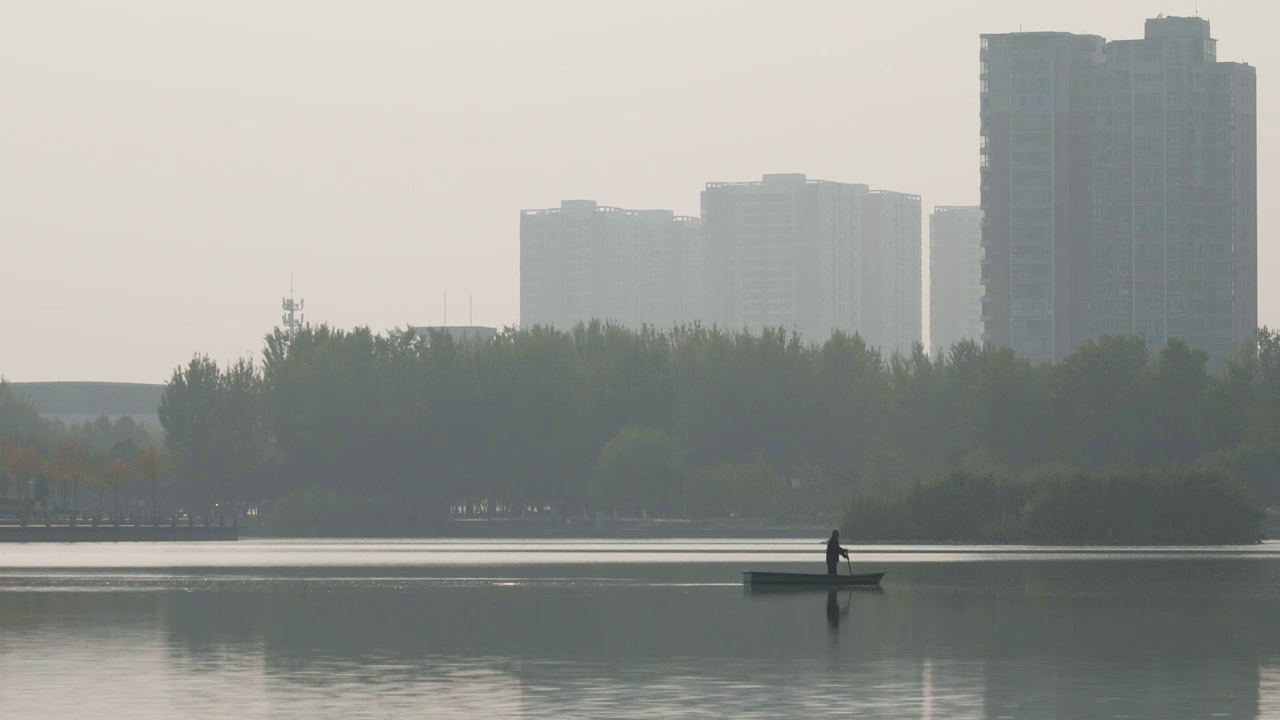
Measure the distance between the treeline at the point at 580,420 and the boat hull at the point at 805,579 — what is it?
77960mm

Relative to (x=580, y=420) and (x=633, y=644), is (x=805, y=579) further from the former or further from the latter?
(x=580, y=420)

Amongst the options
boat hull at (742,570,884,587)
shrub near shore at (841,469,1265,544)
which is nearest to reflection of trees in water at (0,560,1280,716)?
boat hull at (742,570,884,587)

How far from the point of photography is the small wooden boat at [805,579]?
57250 mm

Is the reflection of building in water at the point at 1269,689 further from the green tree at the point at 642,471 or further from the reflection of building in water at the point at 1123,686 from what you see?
the green tree at the point at 642,471

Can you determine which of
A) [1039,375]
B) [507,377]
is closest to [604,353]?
[507,377]

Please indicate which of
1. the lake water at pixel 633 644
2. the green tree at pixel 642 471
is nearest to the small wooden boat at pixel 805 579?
the lake water at pixel 633 644

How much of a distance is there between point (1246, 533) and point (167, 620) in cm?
7063

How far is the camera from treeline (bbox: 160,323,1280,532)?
464ft

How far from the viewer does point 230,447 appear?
158500 millimetres

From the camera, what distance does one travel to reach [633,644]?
125 feet

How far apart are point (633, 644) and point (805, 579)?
803 inches

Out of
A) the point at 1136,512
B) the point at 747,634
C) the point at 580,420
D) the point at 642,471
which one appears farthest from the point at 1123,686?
the point at 580,420

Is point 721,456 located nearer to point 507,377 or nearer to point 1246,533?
point 507,377

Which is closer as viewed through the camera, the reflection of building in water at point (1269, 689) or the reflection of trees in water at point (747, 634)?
the reflection of building in water at point (1269, 689)
